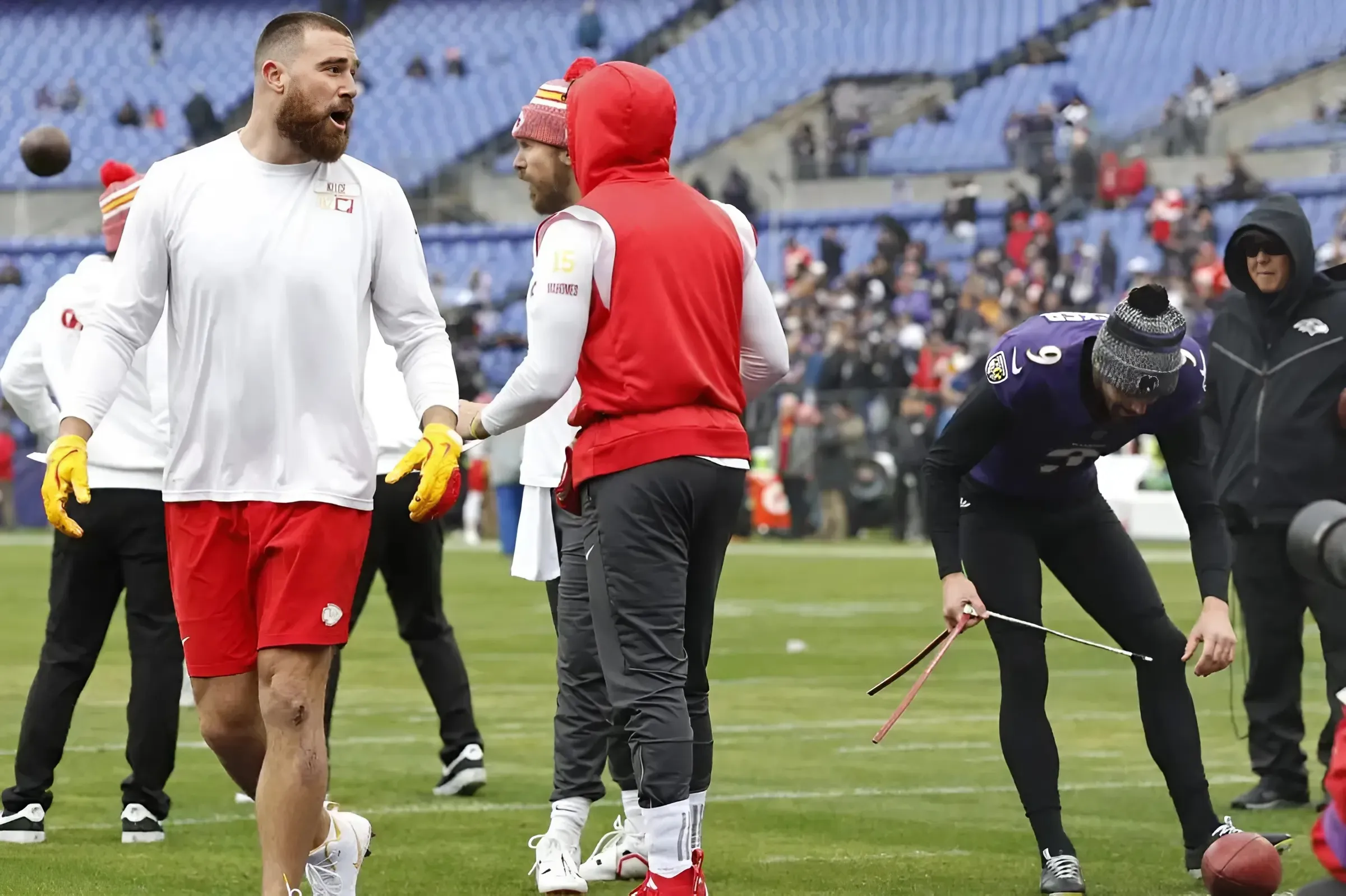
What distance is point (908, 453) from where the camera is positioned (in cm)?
2617

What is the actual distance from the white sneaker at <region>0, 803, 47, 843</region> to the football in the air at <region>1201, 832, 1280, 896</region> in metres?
3.87

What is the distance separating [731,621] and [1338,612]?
8.09 m

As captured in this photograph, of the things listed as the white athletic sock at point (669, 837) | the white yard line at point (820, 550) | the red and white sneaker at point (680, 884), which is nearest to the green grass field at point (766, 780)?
the red and white sneaker at point (680, 884)

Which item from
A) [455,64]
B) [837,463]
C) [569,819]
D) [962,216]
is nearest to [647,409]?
[569,819]

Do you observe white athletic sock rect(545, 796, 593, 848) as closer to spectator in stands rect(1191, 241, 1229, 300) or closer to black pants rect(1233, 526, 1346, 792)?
black pants rect(1233, 526, 1346, 792)

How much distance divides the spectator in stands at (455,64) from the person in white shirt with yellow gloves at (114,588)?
35.0 meters

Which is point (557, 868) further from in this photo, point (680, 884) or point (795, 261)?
point (795, 261)

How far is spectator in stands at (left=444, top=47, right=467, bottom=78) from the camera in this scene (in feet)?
137

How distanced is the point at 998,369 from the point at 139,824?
10.7 feet

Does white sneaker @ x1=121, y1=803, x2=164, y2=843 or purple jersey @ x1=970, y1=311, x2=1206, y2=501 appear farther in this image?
white sneaker @ x1=121, y1=803, x2=164, y2=843

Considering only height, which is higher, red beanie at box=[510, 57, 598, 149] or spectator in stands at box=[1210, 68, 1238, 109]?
red beanie at box=[510, 57, 598, 149]

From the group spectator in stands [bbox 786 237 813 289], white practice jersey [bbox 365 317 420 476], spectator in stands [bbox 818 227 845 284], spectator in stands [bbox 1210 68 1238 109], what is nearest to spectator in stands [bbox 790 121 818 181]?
spectator in stands [bbox 786 237 813 289]

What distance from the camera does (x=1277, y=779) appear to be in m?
8.17

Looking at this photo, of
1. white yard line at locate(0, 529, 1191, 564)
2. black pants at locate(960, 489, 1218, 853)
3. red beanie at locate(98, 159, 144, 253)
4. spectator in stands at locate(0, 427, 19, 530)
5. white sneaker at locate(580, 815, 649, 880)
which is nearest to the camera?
black pants at locate(960, 489, 1218, 853)
